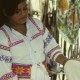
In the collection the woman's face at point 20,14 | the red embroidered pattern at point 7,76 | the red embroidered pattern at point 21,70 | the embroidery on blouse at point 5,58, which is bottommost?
the red embroidered pattern at point 7,76

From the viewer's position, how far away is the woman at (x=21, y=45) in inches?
52.7

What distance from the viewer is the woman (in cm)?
134

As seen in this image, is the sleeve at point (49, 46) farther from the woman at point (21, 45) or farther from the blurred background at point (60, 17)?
the blurred background at point (60, 17)

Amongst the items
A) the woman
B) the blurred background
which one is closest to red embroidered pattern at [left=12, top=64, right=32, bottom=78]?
the woman

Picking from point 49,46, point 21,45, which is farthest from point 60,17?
point 21,45

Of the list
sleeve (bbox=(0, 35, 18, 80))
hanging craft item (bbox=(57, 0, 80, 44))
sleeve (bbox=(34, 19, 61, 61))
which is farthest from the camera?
hanging craft item (bbox=(57, 0, 80, 44))

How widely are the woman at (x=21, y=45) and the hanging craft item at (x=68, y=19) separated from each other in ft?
1.87

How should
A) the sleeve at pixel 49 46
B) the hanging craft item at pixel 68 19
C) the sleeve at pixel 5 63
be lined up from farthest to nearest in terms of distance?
the hanging craft item at pixel 68 19, the sleeve at pixel 49 46, the sleeve at pixel 5 63

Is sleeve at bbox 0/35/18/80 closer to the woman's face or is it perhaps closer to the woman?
the woman

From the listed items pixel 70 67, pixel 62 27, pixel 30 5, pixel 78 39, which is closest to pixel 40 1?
pixel 30 5

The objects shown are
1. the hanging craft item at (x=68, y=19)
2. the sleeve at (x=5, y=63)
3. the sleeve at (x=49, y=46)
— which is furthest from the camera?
the hanging craft item at (x=68, y=19)

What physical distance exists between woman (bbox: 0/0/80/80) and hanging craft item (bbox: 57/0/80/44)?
570 mm

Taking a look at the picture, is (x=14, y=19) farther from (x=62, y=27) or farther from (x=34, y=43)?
(x=62, y=27)

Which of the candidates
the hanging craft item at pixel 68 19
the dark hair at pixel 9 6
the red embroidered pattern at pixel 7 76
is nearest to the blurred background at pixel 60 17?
the hanging craft item at pixel 68 19
